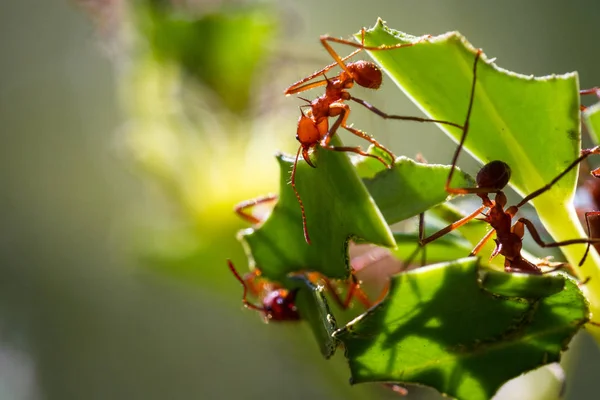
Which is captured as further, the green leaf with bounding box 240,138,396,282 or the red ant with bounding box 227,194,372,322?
the red ant with bounding box 227,194,372,322

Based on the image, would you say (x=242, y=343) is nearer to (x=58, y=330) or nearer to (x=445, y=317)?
(x=58, y=330)

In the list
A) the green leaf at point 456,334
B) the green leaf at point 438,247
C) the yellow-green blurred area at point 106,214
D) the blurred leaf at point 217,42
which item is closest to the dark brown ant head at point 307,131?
the green leaf at point 438,247

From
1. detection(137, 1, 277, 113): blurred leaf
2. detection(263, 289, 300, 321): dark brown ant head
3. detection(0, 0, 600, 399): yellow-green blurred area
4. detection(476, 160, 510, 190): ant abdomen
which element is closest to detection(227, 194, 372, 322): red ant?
detection(263, 289, 300, 321): dark brown ant head

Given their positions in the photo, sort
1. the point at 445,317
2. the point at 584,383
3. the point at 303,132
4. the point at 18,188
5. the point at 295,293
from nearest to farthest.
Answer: the point at 445,317 → the point at 295,293 → the point at 303,132 → the point at 584,383 → the point at 18,188

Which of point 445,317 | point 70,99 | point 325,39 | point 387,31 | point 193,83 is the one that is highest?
point 70,99

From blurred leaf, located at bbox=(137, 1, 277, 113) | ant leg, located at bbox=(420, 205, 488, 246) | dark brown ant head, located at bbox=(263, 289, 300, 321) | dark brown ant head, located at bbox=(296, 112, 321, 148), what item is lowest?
ant leg, located at bbox=(420, 205, 488, 246)

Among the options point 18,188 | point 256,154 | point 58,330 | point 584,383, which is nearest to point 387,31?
point 256,154

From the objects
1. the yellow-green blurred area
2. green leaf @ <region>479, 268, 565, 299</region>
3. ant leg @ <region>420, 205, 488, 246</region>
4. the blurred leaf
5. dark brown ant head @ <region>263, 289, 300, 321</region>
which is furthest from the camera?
the yellow-green blurred area

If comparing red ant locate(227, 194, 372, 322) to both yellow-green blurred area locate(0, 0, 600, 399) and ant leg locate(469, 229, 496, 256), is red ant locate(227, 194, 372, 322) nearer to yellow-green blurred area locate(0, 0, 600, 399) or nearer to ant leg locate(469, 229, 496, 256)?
ant leg locate(469, 229, 496, 256)
